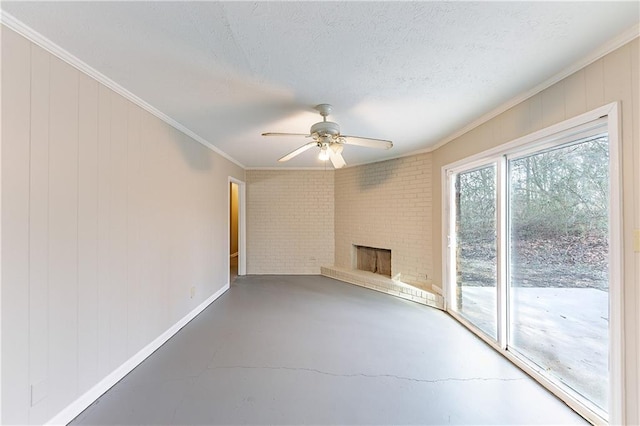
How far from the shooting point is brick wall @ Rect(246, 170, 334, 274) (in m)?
5.70

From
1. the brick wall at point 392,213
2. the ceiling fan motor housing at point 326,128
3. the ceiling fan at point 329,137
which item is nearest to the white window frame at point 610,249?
the ceiling fan at point 329,137

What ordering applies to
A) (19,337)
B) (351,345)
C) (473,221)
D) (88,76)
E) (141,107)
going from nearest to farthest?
1. (19,337)
2. (88,76)
3. (141,107)
4. (351,345)
5. (473,221)

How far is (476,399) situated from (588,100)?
2067 millimetres

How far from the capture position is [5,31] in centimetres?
134

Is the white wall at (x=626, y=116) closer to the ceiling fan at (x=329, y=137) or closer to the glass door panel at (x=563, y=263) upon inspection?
the glass door panel at (x=563, y=263)

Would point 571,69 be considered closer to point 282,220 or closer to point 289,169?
point 289,169

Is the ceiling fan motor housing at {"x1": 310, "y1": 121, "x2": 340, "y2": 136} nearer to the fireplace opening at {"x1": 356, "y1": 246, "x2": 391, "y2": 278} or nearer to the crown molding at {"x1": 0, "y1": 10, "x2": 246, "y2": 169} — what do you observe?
the crown molding at {"x1": 0, "y1": 10, "x2": 246, "y2": 169}

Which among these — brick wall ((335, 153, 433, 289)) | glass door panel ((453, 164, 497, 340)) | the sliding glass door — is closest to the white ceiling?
→ the sliding glass door

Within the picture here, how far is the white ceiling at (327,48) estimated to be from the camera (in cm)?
129

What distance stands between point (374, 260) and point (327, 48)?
4302mm

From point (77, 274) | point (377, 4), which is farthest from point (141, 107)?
point (377, 4)

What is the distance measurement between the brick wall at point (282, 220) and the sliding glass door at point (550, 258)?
130 inches

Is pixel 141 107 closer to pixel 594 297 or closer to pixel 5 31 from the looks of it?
pixel 5 31

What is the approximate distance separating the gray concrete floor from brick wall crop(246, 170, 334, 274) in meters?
2.35
